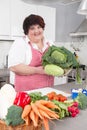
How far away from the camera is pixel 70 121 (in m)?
0.89

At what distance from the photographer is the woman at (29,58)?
163 centimetres

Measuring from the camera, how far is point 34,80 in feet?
5.47

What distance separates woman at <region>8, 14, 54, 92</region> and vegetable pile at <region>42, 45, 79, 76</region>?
25 cm

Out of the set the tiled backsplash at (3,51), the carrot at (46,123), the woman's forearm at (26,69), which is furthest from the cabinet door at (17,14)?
the carrot at (46,123)

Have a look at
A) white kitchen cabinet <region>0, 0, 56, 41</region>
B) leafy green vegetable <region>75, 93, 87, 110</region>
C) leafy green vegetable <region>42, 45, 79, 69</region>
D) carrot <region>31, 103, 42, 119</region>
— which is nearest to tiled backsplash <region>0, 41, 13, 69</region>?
white kitchen cabinet <region>0, 0, 56, 41</region>

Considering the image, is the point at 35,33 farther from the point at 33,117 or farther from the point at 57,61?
the point at 33,117

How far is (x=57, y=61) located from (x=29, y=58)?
41 cm

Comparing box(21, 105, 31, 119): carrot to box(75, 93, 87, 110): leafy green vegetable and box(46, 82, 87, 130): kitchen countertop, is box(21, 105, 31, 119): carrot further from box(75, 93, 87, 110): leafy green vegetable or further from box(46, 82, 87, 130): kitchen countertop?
box(75, 93, 87, 110): leafy green vegetable

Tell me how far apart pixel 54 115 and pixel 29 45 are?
3.24ft

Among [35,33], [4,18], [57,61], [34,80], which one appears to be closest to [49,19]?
[4,18]

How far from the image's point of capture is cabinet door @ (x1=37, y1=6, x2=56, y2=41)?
3119 mm

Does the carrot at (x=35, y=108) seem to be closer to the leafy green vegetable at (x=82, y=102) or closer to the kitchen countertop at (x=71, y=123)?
the kitchen countertop at (x=71, y=123)

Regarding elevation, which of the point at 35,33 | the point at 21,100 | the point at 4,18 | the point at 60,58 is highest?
the point at 4,18

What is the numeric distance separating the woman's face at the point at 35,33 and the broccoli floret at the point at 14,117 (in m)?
1.01
